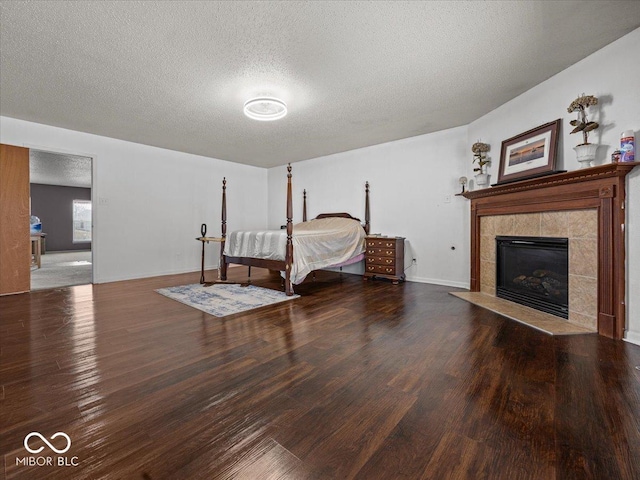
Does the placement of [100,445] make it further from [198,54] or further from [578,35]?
[578,35]

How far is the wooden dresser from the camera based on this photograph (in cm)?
500

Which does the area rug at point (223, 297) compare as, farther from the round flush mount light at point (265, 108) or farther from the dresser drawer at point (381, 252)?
the round flush mount light at point (265, 108)

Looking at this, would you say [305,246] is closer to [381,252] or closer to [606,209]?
[381,252]

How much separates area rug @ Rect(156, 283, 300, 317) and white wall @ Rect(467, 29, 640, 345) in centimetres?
348

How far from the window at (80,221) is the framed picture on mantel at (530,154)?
1402 centimetres

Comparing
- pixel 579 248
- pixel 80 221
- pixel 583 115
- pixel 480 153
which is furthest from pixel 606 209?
pixel 80 221

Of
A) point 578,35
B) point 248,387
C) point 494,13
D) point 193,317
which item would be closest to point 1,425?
point 248,387

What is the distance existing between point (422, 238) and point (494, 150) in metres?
1.78

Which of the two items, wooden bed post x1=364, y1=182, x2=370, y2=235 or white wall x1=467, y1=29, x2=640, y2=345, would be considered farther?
wooden bed post x1=364, y1=182, x2=370, y2=235

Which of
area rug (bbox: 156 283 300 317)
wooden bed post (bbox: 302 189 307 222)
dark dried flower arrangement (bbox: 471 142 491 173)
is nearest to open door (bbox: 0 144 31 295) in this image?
area rug (bbox: 156 283 300 317)

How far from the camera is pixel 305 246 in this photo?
443 centimetres

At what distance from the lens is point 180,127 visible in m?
4.63

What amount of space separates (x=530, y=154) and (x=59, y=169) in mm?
10949

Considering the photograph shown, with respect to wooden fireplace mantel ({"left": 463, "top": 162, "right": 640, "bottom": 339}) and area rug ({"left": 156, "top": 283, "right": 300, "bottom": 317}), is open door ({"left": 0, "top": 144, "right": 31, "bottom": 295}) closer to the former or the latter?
area rug ({"left": 156, "top": 283, "right": 300, "bottom": 317})
